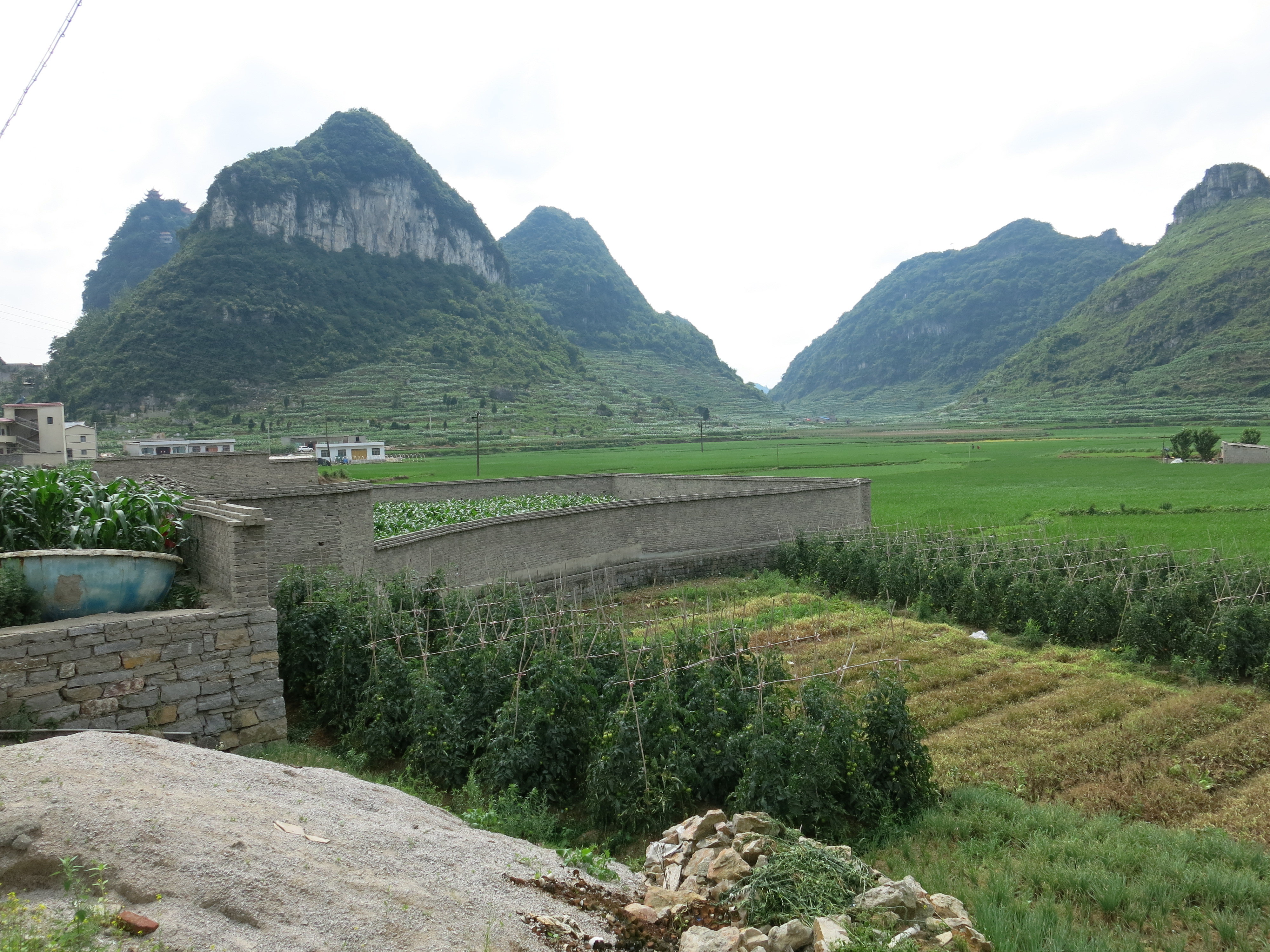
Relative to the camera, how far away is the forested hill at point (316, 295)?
3469 inches

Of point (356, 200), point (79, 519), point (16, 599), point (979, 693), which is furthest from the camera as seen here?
point (356, 200)

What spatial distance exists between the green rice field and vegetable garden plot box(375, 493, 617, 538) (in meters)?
12.1

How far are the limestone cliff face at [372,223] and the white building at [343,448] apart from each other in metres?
72.0

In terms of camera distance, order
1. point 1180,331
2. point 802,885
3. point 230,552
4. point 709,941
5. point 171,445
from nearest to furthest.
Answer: point 709,941
point 802,885
point 230,552
point 171,445
point 1180,331

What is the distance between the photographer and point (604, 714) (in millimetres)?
8578

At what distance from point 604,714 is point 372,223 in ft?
502

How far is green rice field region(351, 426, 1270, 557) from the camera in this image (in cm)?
2561

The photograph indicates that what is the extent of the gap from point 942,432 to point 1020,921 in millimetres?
109227

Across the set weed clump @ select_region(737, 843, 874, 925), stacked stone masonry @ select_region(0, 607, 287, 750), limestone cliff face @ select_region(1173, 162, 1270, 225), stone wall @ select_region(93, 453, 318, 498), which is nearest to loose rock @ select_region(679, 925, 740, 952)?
weed clump @ select_region(737, 843, 874, 925)

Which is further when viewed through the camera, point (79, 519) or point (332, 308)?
point (332, 308)

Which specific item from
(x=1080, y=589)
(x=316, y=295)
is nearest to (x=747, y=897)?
(x=1080, y=589)

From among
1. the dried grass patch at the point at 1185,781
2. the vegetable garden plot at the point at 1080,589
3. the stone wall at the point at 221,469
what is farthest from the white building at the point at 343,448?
the dried grass patch at the point at 1185,781

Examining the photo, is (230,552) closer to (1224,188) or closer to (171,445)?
(171,445)

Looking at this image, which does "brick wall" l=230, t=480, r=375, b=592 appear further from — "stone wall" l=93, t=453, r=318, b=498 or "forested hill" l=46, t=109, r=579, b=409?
"forested hill" l=46, t=109, r=579, b=409
